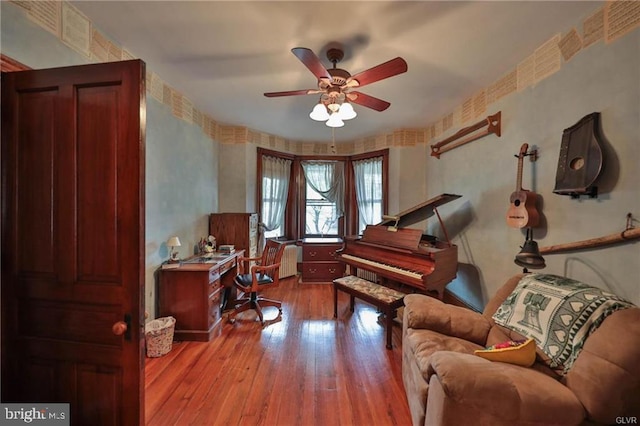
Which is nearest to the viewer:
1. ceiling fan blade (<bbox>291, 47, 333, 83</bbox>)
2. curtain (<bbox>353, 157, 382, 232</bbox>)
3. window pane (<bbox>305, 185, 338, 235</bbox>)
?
ceiling fan blade (<bbox>291, 47, 333, 83</bbox>)

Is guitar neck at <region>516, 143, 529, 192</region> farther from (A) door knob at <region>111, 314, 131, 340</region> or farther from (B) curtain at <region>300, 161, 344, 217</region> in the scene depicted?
(B) curtain at <region>300, 161, 344, 217</region>

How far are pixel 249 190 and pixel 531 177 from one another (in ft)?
11.9

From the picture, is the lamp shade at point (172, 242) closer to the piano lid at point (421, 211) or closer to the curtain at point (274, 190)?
the curtain at point (274, 190)

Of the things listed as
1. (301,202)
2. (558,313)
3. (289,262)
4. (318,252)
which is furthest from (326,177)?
(558,313)

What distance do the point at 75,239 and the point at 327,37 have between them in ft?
6.59

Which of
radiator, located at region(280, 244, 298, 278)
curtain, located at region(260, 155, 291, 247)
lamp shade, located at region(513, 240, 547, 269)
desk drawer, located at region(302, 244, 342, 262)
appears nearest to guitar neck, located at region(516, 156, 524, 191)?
lamp shade, located at region(513, 240, 547, 269)

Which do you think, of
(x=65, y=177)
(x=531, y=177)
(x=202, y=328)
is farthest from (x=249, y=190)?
(x=531, y=177)

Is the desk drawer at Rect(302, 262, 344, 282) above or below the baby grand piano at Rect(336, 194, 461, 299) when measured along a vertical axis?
below

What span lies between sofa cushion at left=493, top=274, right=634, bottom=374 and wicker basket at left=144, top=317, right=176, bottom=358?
278 cm

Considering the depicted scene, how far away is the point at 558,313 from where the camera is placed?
1.37 m

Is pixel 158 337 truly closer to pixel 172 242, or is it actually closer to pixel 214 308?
pixel 214 308

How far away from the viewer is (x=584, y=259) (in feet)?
5.55

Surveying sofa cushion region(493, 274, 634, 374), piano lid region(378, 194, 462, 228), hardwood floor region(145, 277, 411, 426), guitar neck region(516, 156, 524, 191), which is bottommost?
hardwood floor region(145, 277, 411, 426)

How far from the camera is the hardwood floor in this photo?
66.4 inches
